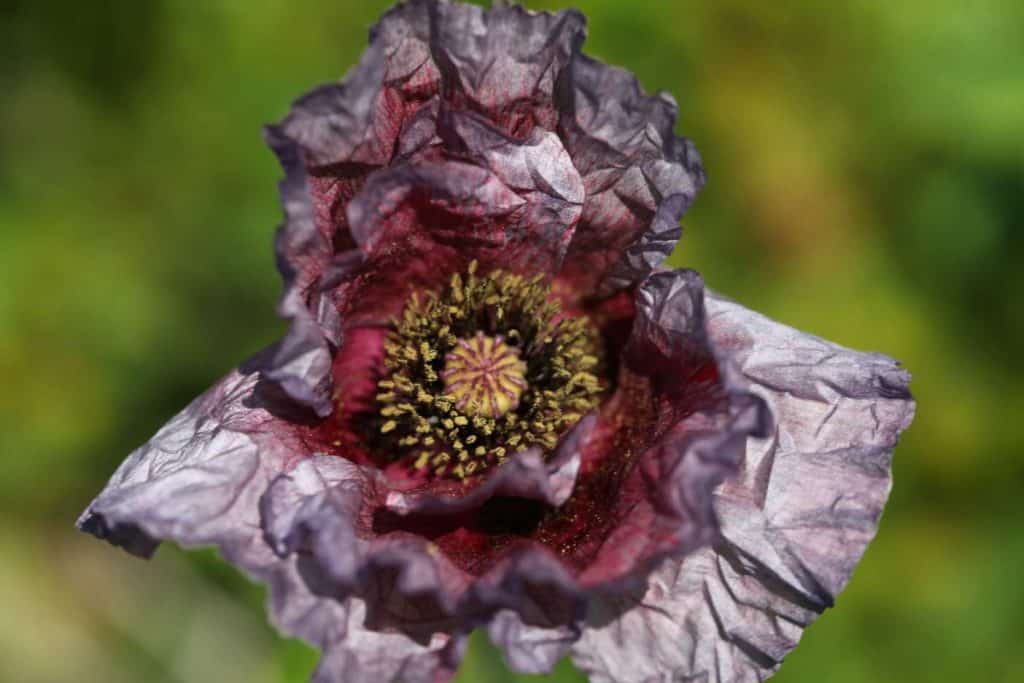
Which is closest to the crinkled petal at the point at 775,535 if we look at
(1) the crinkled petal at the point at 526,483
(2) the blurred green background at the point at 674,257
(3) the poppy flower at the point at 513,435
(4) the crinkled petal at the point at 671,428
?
(3) the poppy flower at the point at 513,435

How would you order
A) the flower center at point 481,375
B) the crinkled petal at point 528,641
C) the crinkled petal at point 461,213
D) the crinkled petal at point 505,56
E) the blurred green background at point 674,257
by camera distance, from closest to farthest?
the crinkled petal at point 528,641 → the crinkled petal at point 505,56 → the crinkled petal at point 461,213 → the flower center at point 481,375 → the blurred green background at point 674,257

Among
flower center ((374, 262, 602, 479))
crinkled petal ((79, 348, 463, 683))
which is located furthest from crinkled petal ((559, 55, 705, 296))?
crinkled petal ((79, 348, 463, 683))

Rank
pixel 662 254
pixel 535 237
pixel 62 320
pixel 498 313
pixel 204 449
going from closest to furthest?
pixel 204 449
pixel 662 254
pixel 535 237
pixel 498 313
pixel 62 320

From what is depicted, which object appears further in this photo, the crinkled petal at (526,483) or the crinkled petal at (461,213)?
the crinkled petal at (461,213)

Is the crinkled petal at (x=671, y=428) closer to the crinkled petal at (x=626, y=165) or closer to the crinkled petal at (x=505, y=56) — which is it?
the crinkled petal at (x=626, y=165)

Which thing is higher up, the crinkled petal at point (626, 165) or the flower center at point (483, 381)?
the crinkled petal at point (626, 165)

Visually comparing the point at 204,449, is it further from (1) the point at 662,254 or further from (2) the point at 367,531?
(1) the point at 662,254

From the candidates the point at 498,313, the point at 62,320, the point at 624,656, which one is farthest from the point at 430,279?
the point at 62,320
